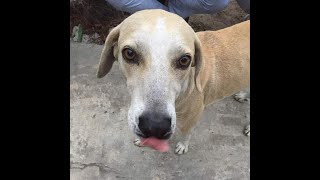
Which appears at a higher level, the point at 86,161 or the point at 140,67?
the point at 140,67

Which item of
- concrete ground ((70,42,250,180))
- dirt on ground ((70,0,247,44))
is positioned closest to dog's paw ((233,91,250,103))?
concrete ground ((70,42,250,180))

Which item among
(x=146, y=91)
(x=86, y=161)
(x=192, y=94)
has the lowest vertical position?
(x=86, y=161)

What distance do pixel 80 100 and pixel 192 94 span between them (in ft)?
4.47

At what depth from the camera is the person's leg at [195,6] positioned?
13.3 feet

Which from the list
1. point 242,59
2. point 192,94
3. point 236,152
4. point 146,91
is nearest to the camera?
point 146,91

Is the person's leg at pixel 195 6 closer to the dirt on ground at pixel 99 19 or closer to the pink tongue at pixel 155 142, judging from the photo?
the dirt on ground at pixel 99 19

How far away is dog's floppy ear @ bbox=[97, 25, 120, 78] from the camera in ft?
9.54

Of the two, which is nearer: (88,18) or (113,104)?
(113,104)

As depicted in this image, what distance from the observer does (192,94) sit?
3.32 meters

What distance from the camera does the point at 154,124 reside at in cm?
251

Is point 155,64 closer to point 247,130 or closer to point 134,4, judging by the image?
point 134,4

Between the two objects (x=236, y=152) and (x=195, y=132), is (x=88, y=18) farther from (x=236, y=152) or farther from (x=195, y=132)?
(x=236, y=152)

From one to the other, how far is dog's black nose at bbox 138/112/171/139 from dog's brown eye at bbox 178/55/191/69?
0.37m

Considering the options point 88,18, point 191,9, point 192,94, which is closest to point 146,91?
point 192,94
